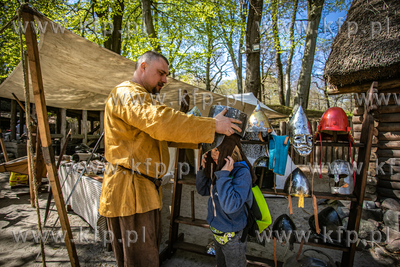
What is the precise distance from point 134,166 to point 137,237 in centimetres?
49

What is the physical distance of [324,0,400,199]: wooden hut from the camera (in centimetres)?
323

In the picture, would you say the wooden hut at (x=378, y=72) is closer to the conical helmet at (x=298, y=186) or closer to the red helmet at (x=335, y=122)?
the red helmet at (x=335, y=122)

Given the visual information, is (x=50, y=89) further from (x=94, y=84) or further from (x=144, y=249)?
(x=144, y=249)

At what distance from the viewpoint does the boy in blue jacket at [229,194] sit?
145cm

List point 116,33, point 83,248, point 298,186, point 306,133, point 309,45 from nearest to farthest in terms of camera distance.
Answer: point 306,133
point 298,186
point 83,248
point 309,45
point 116,33

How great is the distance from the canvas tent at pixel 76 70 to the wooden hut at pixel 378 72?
2.56 m

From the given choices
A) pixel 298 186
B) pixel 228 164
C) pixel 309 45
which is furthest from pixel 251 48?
pixel 228 164

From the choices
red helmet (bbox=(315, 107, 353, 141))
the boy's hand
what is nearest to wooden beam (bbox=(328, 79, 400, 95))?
red helmet (bbox=(315, 107, 353, 141))

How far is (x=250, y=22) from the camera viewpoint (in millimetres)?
7059

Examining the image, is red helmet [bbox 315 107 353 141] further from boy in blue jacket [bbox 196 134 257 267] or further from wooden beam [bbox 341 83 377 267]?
boy in blue jacket [bbox 196 134 257 267]

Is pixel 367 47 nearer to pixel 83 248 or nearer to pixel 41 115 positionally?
pixel 41 115

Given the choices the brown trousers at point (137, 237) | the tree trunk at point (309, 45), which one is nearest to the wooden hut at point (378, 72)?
the tree trunk at point (309, 45)

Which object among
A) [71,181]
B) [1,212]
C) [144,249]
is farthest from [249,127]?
[1,212]

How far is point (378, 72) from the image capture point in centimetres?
325
